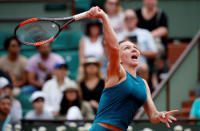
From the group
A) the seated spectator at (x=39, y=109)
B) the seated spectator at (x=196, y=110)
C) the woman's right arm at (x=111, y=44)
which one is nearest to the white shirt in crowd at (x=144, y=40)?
the seated spectator at (x=196, y=110)

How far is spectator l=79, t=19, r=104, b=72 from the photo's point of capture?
7.93 metres

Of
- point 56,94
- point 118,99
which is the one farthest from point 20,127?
point 118,99

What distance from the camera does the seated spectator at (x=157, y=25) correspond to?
809cm

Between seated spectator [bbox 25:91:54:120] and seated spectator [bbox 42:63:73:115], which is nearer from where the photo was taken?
seated spectator [bbox 25:91:54:120]

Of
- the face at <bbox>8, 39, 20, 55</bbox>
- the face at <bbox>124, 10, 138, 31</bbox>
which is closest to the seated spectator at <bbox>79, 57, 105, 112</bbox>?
the face at <bbox>124, 10, 138, 31</bbox>

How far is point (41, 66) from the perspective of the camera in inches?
317

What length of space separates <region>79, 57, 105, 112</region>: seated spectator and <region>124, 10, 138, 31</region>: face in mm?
874

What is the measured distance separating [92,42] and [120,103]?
153 inches

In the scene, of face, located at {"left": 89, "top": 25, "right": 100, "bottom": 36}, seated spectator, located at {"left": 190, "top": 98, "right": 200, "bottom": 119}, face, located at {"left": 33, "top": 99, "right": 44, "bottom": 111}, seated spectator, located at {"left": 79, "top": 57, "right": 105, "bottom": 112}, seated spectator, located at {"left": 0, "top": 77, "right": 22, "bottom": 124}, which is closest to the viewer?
seated spectator, located at {"left": 190, "top": 98, "right": 200, "bottom": 119}

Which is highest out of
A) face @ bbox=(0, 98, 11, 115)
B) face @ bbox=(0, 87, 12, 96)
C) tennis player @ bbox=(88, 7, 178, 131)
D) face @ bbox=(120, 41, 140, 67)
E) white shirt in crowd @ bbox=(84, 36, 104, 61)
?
face @ bbox=(120, 41, 140, 67)

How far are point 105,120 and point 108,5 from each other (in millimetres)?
3951

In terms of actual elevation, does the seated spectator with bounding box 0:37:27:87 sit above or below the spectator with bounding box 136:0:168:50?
below

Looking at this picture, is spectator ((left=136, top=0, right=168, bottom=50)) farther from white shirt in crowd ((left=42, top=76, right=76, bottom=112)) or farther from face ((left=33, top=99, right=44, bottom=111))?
face ((left=33, top=99, right=44, bottom=111))

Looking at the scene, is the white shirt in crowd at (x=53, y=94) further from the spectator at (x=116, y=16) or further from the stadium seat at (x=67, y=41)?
the stadium seat at (x=67, y=41)
